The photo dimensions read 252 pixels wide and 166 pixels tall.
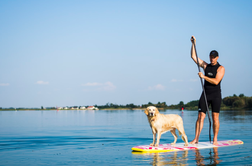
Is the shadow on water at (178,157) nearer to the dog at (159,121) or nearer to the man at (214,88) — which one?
the dog at (159,121)

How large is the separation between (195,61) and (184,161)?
4509mm

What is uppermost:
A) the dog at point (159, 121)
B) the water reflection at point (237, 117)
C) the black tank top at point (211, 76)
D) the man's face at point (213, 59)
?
the man's face at point (213, 59)

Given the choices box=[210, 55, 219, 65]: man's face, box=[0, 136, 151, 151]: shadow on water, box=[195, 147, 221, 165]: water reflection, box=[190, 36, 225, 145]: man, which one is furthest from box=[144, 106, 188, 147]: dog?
box=[0, 136, 151, 151]: shadow on water

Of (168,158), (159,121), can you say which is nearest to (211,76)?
(159,121)

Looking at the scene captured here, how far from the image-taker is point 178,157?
796cm

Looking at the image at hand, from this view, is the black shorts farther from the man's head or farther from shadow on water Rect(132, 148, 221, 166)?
shadow on water Rect(132, 148, 221, 166)

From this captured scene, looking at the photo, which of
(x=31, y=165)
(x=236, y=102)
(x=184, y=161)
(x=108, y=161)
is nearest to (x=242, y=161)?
(x=184, y=161)

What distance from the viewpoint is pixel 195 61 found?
10.6 meters

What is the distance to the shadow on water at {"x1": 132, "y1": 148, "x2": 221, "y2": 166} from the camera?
7.16 m

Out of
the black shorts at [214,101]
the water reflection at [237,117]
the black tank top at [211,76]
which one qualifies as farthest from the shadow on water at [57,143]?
the water reflection at [237,117]

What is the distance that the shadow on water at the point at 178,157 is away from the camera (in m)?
7.16

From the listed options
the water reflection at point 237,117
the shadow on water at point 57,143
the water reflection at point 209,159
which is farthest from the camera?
the water reflection at point 237,117

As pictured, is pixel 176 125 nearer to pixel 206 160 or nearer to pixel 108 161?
pixel 206 160

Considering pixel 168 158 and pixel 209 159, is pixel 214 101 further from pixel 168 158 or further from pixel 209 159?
pixel 168 158
